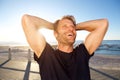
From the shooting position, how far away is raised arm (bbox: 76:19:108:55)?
124 inches

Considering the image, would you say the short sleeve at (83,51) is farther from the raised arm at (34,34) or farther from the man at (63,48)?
the raised arm at (34,34)

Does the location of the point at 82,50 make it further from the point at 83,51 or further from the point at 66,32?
the point at 66,32

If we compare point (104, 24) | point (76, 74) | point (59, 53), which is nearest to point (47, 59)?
point (59, 53)

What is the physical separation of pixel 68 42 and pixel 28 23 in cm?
63

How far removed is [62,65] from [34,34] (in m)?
0.60

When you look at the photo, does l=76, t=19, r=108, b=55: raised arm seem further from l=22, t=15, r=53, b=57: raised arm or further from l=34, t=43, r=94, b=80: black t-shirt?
l=22, t=15, r=53, b=57: raised arm

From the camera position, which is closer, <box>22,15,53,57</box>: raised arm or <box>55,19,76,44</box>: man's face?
<box>22,15,53,57</box>: raised arm

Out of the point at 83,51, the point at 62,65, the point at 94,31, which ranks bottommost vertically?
the point at 62,65

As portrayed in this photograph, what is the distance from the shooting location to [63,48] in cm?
295

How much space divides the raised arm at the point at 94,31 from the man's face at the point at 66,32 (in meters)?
0.29

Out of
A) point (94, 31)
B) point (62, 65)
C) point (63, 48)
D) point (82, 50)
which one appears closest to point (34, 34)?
point (63, 48)

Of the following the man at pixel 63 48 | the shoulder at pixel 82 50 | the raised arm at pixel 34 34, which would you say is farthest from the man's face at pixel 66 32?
the raised arm at pixel 34 34

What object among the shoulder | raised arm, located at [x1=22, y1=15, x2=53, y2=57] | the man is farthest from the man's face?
raised arm, located at [x1=22, y1=15, x2=53, y2=57]

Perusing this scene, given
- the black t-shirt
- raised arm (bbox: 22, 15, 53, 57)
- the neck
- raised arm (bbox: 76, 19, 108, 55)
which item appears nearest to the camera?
the black t-shirt
